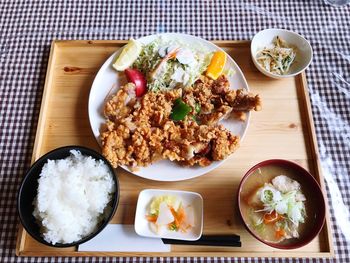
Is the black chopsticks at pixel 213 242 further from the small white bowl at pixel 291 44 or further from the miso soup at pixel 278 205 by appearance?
the small white bowl at pixel 291 44

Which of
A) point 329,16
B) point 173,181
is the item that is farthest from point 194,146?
point 329,16

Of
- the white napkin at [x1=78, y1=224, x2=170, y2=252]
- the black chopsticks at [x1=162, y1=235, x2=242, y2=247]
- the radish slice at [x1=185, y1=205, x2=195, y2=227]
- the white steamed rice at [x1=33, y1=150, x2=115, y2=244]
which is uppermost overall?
the white steamed rice at [x1=33, y1=150, x2=115, y2=244]

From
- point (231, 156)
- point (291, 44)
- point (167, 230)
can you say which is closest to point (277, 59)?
point (291, 44)

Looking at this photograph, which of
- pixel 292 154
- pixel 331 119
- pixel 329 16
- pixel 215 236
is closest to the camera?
pixel 215 236

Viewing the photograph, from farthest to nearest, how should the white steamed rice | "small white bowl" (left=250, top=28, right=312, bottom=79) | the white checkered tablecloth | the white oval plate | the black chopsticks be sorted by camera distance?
"small white bowl" (left=250, top=28, right=312, bottom=79) → the white checkered tablecloth → the white oval plate → the black chopsticks → the white steamed rice

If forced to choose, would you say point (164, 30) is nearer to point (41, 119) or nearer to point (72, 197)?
point (41, 119)

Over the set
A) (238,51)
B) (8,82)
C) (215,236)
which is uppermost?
(238,51)

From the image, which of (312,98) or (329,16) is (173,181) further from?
(329,16)

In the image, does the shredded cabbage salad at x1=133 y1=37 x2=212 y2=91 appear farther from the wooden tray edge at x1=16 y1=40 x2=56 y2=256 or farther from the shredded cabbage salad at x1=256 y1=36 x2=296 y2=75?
the wooden tray edge at x1=16 y1=40 x2=56 y2=256

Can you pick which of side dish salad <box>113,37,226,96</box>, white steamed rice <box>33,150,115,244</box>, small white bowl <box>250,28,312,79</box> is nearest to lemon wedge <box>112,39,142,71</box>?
side dish salad <box>113,37,226,96</box>
